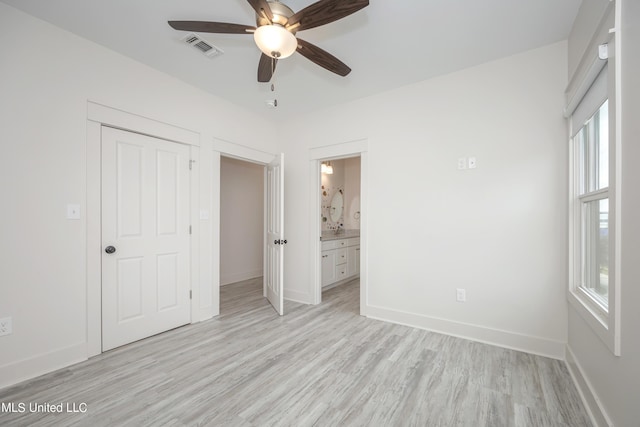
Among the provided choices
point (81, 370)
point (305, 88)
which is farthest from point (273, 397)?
point (305, 88)

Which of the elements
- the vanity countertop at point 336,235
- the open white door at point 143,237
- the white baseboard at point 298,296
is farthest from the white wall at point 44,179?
the vanity countertop at point 336,235

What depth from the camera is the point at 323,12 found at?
1.51 metres

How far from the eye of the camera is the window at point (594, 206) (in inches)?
66.6

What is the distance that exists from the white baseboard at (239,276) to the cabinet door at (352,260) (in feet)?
6.40

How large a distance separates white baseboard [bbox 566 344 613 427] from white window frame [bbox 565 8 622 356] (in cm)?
39

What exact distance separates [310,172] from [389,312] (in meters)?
2.11

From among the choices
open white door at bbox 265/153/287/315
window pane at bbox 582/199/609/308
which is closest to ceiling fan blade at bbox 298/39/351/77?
open white door at bbox 265/153/287/315

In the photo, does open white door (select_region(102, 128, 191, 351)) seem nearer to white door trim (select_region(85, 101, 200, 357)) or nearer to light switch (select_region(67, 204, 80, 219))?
white door trim (select_region(85, 101, 200, 357))

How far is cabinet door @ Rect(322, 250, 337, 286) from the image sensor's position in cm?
434

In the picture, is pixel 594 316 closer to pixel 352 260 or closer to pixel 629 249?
pixel 629 249

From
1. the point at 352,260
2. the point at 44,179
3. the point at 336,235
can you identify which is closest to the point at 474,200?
the point at 336,235

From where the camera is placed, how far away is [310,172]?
382cm

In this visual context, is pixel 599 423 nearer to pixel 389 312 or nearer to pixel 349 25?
pixel 389 312

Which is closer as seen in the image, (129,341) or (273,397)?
(273,397)
